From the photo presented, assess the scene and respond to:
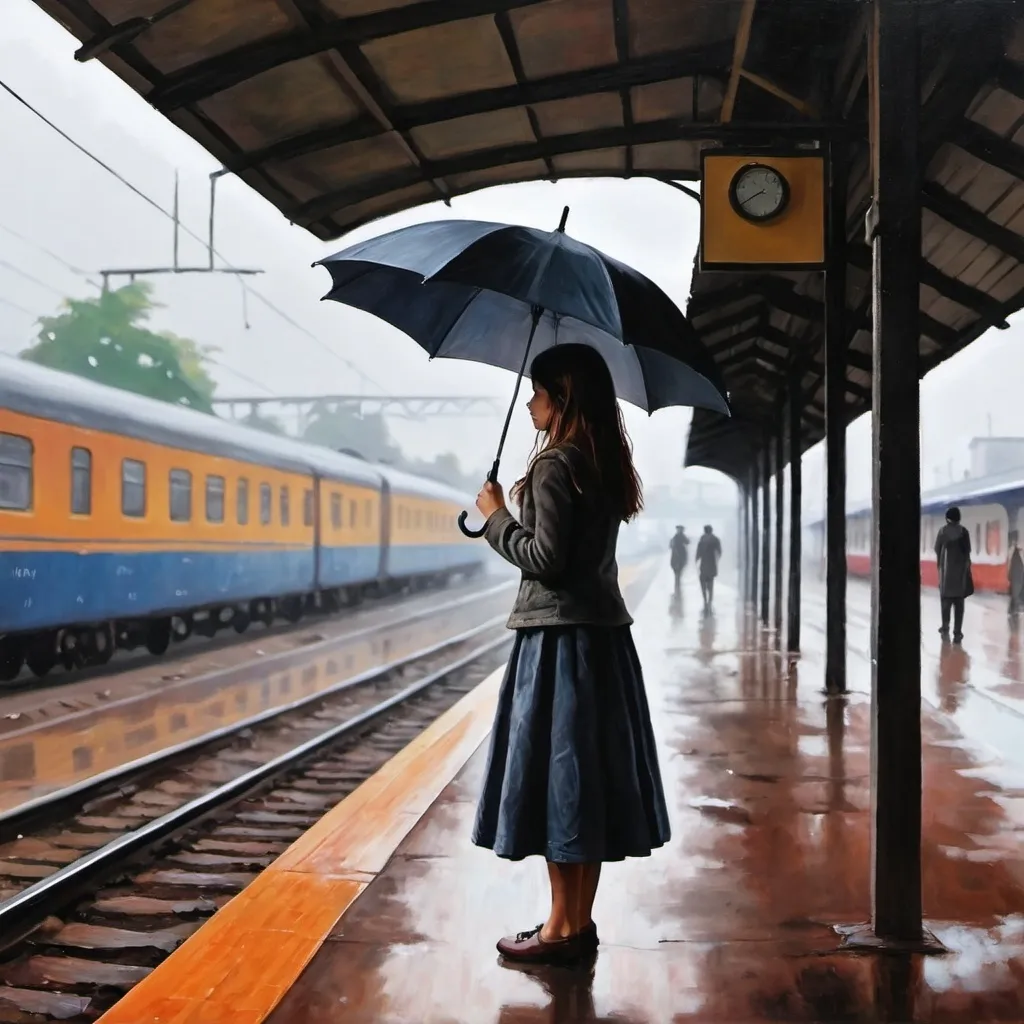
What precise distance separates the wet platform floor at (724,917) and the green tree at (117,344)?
31.2 m

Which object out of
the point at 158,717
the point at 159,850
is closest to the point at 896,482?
the point at 159,850

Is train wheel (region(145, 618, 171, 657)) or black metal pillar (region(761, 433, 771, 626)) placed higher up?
black metal pillar (region(761, 433, 771, 626))

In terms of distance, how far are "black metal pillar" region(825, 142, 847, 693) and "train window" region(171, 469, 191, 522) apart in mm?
6626

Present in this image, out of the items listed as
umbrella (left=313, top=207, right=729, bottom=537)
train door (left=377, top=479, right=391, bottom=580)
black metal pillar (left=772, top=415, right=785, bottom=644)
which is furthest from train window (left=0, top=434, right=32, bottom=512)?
train door (left=377, top=479, right=391, bottom=580)

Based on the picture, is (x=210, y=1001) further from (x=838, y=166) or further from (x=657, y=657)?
(x=657, y=657)

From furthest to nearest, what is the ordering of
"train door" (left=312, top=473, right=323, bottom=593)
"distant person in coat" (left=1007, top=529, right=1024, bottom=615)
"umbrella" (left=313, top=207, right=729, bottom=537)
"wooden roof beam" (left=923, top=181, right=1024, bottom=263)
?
1. "distant person in coat" (left=1007, top=529, right=1024, bottom=615)
2. "train door" (left=312, top=473, right=323, bottom=593)
3. "wooden roof beam" (left=923, top=181, right=1024, bottom=263)
4. "umbrella" (left=313, top=207, right=729, bottom=537)

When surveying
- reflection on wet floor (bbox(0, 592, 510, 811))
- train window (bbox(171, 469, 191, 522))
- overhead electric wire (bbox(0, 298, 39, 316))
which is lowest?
reflection on wet floor (bbox(0, 592, 510, 811))

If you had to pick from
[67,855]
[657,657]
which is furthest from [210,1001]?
[657,657]

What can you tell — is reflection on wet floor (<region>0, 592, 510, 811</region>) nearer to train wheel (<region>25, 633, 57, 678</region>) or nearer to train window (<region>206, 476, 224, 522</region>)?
train wheel (<region>25, 633, 57, 678</region>)

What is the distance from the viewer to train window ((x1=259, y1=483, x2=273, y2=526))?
1419cm

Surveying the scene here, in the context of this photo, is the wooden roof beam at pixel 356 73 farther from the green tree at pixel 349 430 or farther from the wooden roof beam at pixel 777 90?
the green tree at pixel 349 430

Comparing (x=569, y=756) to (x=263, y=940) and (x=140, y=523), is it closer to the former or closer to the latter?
(x=263, y=940)

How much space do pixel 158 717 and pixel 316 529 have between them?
27.5 feet

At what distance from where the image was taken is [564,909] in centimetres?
303
